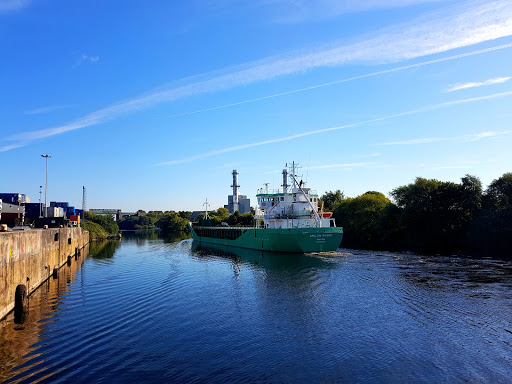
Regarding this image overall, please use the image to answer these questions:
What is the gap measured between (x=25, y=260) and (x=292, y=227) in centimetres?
3674

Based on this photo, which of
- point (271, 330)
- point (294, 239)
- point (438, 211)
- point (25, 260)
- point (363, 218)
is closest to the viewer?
point (271, 330)

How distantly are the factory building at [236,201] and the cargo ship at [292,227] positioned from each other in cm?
10692

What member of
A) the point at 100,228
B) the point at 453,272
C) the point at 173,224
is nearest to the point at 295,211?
the point at 453,272

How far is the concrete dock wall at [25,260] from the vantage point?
20.4 meters

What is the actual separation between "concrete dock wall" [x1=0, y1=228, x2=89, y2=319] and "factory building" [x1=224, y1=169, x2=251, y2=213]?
138000 millimetres

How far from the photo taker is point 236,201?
590ft

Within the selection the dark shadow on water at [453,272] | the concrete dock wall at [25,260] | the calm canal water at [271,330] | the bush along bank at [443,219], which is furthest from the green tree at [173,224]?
the dark shadow on water at [453,272]

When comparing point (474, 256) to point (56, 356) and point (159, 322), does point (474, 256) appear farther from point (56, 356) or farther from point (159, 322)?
point (56, 356)

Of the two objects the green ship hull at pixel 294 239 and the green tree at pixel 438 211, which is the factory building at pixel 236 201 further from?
the green ship hull at pixel 294 239

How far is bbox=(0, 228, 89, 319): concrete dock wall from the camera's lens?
66.9 ft

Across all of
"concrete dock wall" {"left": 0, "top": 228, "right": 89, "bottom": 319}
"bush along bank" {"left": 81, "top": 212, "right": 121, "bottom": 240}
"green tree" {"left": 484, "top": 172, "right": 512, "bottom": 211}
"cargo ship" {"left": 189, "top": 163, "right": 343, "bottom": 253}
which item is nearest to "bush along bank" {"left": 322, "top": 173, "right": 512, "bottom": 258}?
"green tree" {"left": 484, "top": 172, "right": 512, "bottom": 211}

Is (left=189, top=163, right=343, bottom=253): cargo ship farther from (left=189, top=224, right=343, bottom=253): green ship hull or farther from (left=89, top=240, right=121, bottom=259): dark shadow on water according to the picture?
(left=89, top=240, right=121, bottom=259): dark shadow on water

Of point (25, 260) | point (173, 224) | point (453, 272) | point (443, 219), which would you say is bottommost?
point (453, 272)

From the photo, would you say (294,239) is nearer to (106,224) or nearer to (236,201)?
(106,224)
